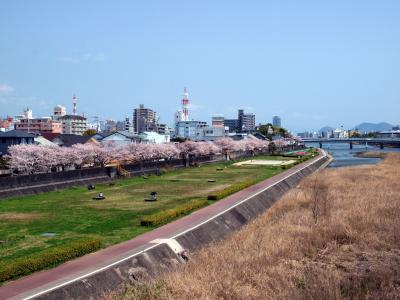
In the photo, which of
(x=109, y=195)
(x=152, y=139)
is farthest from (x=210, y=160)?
(x=109, y=195)

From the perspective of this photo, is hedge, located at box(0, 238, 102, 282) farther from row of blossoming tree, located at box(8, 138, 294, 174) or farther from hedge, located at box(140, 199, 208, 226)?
row of blossoming tree, located at box(8, 138, 294, 174)

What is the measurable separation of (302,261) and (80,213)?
46.6 feet

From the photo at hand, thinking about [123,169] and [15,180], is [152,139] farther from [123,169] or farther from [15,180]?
[15,180]

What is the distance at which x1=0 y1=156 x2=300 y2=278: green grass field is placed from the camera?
19641 millimetres

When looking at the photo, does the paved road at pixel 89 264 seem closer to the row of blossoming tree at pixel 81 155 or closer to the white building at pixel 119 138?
the row of blossoming tree at pixel 81 155

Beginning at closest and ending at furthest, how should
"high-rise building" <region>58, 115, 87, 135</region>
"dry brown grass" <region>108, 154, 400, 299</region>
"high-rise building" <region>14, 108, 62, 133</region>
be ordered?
"dry brown grass" <region>108, 154, 400, 299</region>, "high-rise building" <region>14, 108, 62, 133</region>, "high-rise building" <region>58, 115, 87, 135</region>

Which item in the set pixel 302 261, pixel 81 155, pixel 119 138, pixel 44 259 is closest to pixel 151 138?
pixel 119 138

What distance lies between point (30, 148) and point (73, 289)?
3566 centimetres

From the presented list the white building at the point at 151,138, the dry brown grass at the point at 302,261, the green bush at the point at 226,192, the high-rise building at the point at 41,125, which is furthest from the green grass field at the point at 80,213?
the high-rise building at the point at 41,125

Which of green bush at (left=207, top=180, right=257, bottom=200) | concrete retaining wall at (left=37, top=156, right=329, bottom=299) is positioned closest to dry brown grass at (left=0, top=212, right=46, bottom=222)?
concrete retaining wall at (left=37, top=156, right=329, bottom=299)

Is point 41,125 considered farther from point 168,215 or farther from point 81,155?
point 168,215

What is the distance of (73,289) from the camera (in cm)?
1331

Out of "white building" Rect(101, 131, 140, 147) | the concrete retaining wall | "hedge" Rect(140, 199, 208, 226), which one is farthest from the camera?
"white building" Rect(101, 131, 140, 147)

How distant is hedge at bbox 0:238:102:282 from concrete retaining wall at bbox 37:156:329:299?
2.21 meters
